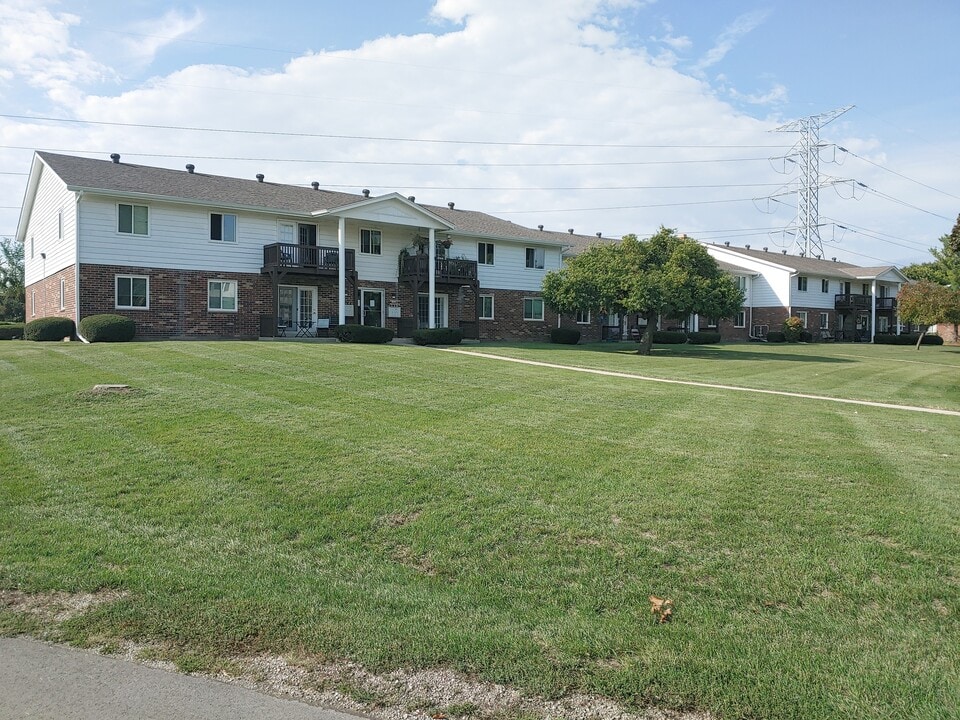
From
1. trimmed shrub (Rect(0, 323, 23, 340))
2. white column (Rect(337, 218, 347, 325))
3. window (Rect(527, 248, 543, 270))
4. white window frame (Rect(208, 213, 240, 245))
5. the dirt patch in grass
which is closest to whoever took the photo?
the dirt patch in grass

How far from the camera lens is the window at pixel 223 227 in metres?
28.3

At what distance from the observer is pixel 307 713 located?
144 inches

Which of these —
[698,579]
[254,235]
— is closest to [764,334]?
[254,235]

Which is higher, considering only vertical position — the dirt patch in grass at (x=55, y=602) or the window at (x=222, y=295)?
the window at (x=222, y=295)

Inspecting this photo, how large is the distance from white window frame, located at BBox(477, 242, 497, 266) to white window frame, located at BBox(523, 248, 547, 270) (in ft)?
6.57

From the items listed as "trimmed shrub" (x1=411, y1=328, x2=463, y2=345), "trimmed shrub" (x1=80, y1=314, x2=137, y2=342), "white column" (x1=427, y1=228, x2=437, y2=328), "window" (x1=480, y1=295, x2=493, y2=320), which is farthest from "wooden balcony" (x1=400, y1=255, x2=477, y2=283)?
"trimmed shrub" (x1=80, y1=314, x2=137, y2=342)

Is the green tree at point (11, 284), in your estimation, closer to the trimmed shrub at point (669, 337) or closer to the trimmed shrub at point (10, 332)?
the trimmed shrub at point (10, 332)

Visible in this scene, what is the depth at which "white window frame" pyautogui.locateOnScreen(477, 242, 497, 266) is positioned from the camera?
36531 millimetres

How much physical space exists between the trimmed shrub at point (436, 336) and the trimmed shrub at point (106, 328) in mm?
10488

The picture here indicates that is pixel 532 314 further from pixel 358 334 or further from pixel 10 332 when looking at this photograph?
pixel 10 332

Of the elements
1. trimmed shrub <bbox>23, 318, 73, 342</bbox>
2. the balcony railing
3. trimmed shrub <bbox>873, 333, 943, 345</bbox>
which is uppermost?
the balcony railing

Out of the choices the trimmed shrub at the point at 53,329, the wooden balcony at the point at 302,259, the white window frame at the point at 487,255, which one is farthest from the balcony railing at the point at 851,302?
the trimmed shrub at the point at 53,329

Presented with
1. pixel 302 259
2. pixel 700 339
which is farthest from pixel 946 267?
pixel 302 259

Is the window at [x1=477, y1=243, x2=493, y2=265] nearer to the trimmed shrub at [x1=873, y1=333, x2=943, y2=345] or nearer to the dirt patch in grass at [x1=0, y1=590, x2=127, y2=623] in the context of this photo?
the dirt patch in grass at [x1=0, y1=590, x2=127, y2=623]
